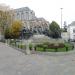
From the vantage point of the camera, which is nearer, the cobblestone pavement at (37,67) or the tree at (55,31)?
the cobblestone pavement at (37,67)

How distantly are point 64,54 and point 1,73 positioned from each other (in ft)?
44.1

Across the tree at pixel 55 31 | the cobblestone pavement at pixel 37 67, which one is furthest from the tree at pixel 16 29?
the cobblestone pavement at pixel 37 67

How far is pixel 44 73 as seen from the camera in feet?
43.2

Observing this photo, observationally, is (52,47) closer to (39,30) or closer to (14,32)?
(14,32)

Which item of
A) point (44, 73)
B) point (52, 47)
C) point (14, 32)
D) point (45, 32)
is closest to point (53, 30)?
point (45, 32)

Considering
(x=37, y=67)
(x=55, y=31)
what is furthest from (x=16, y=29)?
(x=37, y=67)

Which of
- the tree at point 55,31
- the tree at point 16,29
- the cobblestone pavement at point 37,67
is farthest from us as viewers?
the tree at point 55,31

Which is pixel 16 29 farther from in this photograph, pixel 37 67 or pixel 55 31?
pixel 37 67

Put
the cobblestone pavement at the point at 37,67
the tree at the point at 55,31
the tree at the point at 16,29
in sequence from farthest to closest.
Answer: the tree at the point at 55,31 < the tree at the point at 16,29 < the cobblestone pavement at the point at 37,67

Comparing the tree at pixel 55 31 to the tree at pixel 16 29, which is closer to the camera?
the tree at pixel 16 29

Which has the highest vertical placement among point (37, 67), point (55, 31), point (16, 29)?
point (16, 29)

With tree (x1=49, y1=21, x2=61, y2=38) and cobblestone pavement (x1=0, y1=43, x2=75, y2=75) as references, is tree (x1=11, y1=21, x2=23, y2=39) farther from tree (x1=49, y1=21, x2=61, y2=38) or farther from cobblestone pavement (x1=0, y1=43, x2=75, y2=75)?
cobblestone pavement (x1=0, y1=43, x2=75, y2=75)

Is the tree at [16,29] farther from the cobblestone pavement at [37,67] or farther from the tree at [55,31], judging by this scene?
the cobblestone pavement at [37,67]

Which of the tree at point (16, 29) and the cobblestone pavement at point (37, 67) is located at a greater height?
the tree at point (16, 29)
